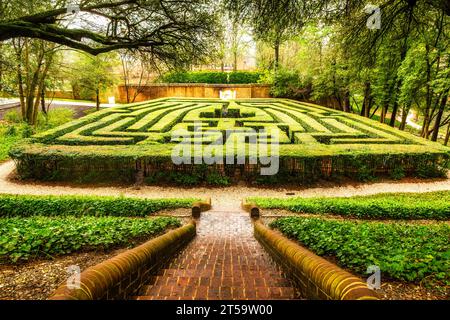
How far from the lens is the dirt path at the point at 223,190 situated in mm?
10375

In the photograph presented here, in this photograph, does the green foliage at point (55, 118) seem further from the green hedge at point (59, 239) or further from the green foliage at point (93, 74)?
the green hedge at point (59, 239)

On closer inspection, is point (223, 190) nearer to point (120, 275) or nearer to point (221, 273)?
point (221, 273)

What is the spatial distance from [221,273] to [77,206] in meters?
6.08

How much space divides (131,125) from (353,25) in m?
13.5

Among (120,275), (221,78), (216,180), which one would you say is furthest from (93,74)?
(120,275)

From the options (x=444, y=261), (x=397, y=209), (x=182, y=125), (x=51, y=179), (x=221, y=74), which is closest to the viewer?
(x=444, y=261)

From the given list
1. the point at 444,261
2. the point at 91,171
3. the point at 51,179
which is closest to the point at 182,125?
the point at 91,171

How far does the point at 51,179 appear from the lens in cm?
1122

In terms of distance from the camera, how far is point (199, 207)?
315 inches

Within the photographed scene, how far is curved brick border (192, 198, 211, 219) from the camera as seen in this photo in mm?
7844

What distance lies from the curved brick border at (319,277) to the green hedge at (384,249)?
56cm

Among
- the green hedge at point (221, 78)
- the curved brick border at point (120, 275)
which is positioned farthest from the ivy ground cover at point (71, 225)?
the green hedge at point (221, 78)

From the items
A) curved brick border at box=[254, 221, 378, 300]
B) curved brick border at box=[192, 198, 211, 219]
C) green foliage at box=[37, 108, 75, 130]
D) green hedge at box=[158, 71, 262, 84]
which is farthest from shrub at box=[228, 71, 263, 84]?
curved brick border at box=[254, 221, 378, 300]
